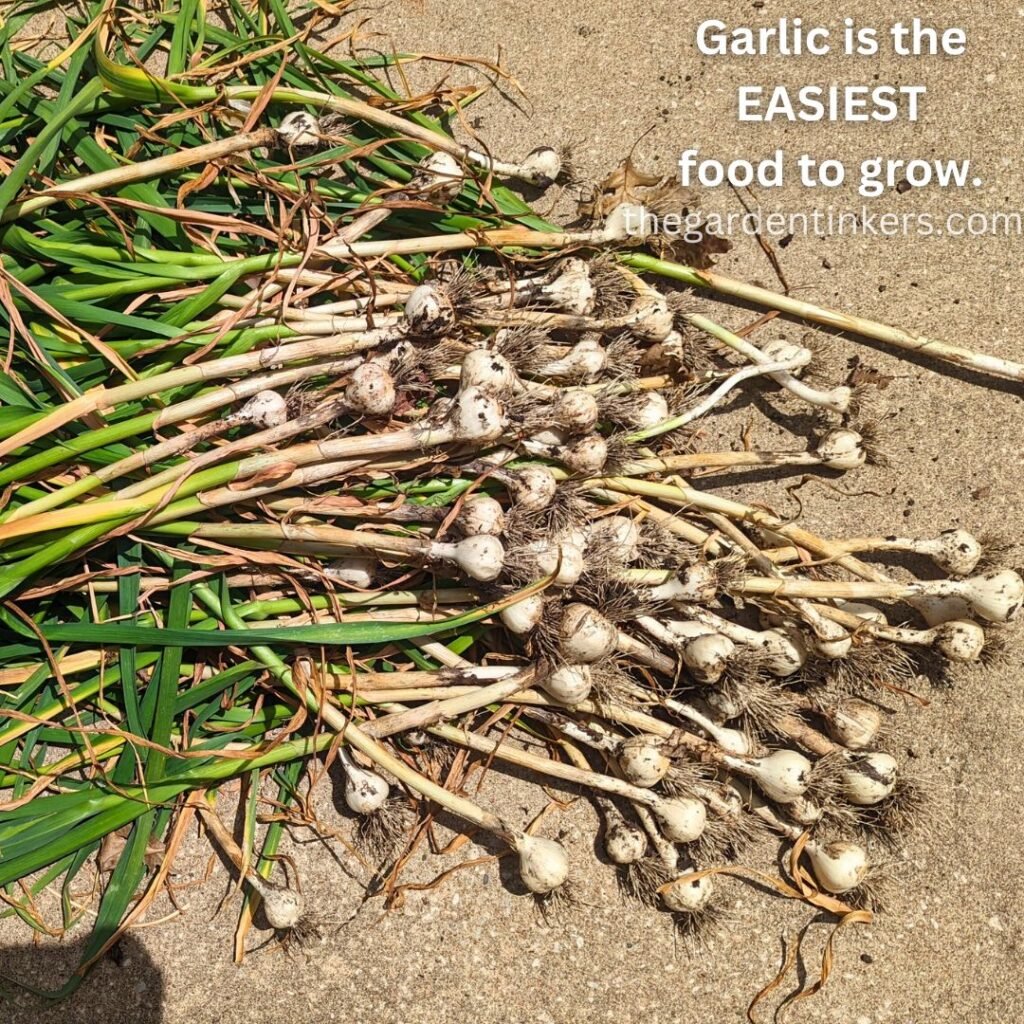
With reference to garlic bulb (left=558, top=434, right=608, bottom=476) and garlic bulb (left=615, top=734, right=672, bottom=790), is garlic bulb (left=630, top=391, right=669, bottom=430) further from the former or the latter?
garlic bulb (left=615, top=734, right=672, bottom=790)

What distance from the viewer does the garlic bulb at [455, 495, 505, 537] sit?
127 centimetres

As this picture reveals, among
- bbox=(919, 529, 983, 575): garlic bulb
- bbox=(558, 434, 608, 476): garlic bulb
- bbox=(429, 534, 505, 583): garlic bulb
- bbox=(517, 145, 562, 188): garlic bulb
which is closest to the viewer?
bbox=(429, 534, 505, 583): garlic bulb

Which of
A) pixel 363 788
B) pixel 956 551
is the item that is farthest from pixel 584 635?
pixel 956 551

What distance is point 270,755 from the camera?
1.34m

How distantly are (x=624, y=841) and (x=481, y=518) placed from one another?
60 cm

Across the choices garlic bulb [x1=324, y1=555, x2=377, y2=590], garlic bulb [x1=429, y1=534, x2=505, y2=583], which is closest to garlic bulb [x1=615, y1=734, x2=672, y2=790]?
garlic bulb [x1=429, y1=534, x2=505, y2=583]

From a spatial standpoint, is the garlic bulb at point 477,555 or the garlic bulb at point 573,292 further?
the garlic bulb at point 573,292

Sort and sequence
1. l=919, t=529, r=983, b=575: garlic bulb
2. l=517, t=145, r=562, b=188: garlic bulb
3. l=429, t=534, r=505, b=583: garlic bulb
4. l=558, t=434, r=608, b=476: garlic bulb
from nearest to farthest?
l=429, t=534, r=505, b=583: garlic bulb < l=558, t=434, r=608, b=476: garlic bulb < l=919, t=529, r=983, b=575: garlic bulb < l=517, t=145, r=562, b=188: garlic bulb

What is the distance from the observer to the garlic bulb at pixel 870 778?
4.63 feet

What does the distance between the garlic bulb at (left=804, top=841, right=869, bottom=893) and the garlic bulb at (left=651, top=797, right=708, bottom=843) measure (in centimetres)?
21

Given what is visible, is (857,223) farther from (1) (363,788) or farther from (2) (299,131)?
(1) (363,788)

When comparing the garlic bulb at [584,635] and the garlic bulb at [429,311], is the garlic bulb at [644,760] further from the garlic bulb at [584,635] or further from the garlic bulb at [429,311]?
the garlic bulb at [429,311]

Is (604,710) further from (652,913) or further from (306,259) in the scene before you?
(306,259)

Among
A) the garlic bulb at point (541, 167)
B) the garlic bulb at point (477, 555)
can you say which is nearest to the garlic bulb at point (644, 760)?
the garlic bulb at point (477, 555)
